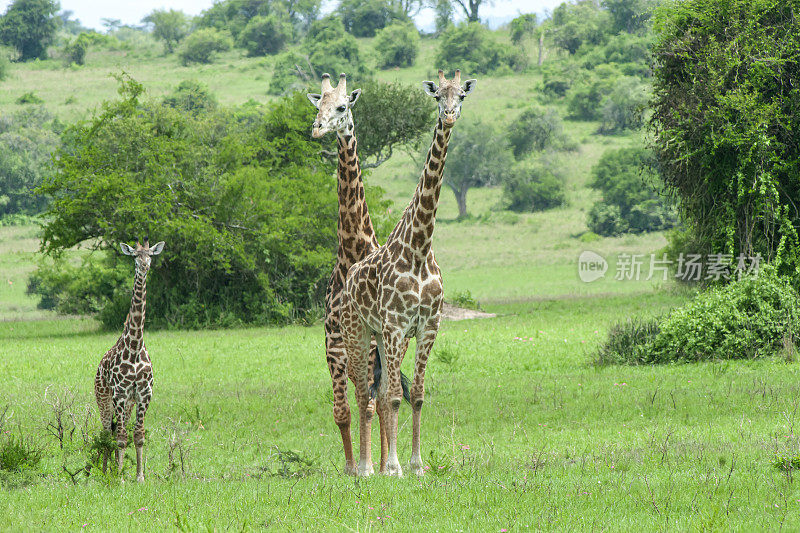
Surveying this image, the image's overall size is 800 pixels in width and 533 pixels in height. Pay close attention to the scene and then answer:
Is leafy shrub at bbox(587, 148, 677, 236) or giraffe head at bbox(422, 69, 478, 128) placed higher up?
giraffe head at bbox(422, 69, 478, 128)

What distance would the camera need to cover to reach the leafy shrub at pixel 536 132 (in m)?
80.6

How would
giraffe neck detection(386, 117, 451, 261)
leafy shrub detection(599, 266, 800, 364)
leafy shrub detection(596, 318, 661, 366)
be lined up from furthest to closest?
leafy shrub detection(596, 318, 661, 366)
leafy shrub detection(599, 266, 800, 364)
giraffe neck detection(386, 117, 451, 261)

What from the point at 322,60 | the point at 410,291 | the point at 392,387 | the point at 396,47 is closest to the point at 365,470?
the point at 392,387

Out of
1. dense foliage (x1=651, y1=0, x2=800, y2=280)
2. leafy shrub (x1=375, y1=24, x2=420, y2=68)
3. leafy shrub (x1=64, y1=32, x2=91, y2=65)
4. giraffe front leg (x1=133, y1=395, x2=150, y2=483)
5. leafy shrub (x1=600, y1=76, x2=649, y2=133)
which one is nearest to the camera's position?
giraffe front leg (x1=133, y1=395, x2=150, y2=483)

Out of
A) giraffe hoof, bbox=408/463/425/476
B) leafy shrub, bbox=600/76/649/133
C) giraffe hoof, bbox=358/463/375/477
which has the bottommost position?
giraffe hoof, bbox=358/463/375/477

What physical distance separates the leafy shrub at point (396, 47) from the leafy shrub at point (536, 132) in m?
25.3

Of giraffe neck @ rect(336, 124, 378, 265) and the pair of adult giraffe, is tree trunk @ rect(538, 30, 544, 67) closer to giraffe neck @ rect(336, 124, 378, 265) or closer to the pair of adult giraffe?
giraffe neck @ rect(336, 124, 378, 265)

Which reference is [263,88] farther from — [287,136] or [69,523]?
[69,523]

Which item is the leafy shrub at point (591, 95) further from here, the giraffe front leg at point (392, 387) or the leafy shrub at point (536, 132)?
the giraffe front leg at point (392, 387)

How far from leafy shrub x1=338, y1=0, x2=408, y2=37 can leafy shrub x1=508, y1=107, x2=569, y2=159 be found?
143 feet

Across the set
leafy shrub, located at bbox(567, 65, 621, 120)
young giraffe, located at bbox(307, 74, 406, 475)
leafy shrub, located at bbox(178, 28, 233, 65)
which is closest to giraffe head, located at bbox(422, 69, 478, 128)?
young giraffe, located at bbox(307, 74, 406, 475)

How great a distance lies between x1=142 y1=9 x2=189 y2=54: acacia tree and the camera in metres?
114

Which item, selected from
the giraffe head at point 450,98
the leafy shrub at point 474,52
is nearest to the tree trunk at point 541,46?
the leafy shrub at point 474,52

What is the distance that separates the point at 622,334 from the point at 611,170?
167ft
